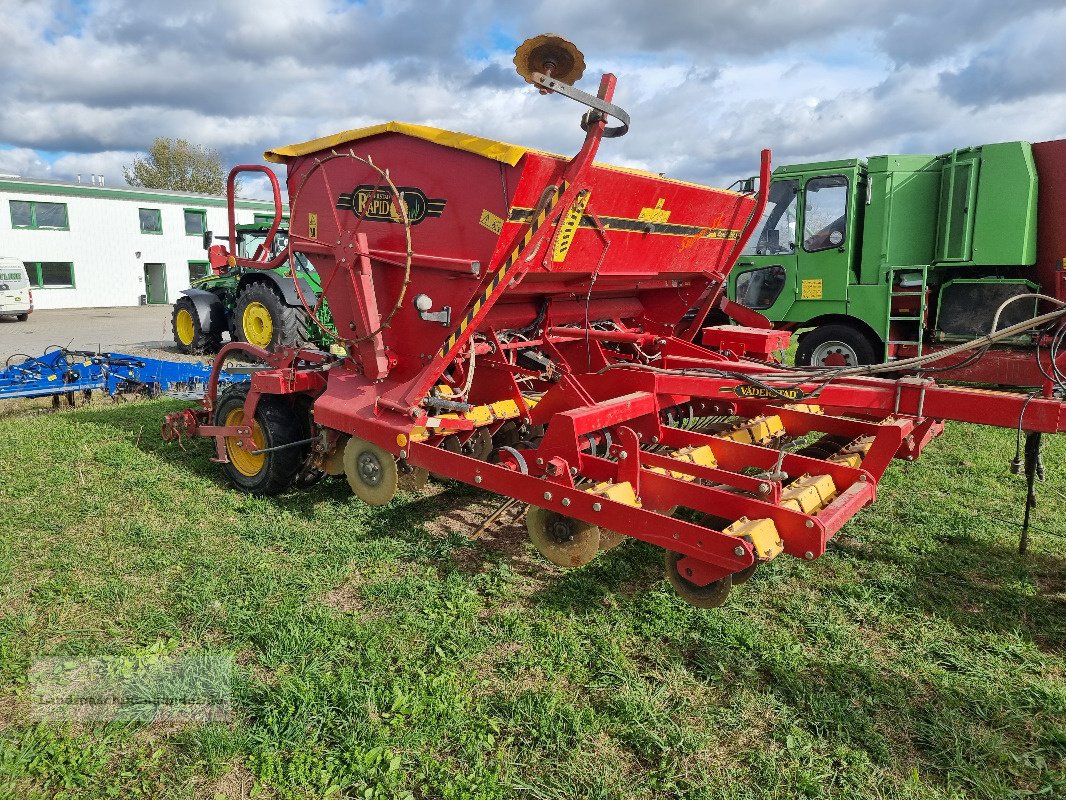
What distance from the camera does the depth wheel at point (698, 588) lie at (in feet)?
9.88

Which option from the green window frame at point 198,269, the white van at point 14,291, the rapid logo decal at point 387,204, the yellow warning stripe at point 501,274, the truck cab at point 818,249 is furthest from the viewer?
the green window frame at point 198,269

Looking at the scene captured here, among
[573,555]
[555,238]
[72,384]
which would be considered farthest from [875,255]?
[72,384]

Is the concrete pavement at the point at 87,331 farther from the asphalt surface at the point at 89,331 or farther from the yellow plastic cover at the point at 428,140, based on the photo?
the yellow plastic cover at the point at 428,140

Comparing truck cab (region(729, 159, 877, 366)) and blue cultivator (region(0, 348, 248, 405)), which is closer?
blue cultivator (region(0, 348, 248, 405))

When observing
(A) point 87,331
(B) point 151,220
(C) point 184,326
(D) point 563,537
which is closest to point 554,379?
(D) point 563,537

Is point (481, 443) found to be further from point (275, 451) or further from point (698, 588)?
point (698, 588)

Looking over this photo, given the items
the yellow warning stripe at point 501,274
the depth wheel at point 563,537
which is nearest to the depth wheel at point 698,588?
the depth wheel at point 563,537

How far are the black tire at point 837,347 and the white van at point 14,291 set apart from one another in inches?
797

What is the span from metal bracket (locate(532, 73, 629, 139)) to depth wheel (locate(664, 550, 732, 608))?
1927mm

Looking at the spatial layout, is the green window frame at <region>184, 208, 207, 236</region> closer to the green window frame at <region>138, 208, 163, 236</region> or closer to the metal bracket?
the green window frame at <region>138, 208, 163, 236</region>

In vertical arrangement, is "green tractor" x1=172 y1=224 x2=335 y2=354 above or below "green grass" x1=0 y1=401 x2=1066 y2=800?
above

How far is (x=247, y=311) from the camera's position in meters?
10.4

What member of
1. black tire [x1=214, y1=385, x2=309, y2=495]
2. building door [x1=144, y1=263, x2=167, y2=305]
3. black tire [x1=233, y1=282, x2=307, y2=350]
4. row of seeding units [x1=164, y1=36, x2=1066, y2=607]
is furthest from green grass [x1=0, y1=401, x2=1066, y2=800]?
building door [x1=144, y1=263, x2=167, y2=305]

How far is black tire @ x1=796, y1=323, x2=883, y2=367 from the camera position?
8.30 meters
